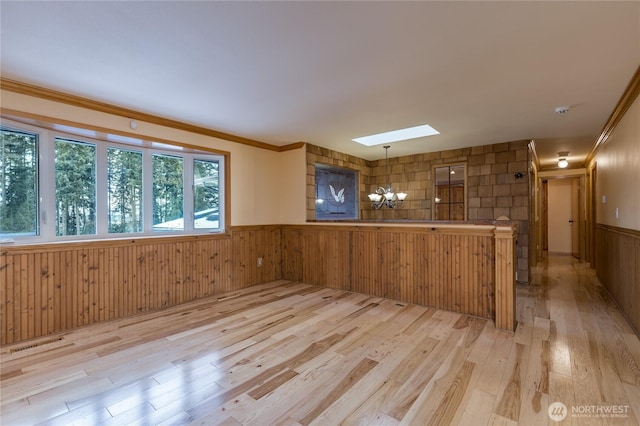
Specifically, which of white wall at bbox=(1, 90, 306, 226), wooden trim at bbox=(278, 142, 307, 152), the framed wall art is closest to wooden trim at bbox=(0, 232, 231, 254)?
white wall at bbox=(1, 90, 306, 226)

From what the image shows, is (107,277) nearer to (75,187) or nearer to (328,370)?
(75,187)

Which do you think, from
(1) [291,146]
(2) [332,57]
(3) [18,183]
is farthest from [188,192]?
(2) [332,57]

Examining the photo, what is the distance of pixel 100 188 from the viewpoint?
3506mm

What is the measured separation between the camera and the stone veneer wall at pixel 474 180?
16.3 feet

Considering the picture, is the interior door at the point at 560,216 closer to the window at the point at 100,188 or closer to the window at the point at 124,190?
the window at the point at 100,188

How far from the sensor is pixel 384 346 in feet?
8.91

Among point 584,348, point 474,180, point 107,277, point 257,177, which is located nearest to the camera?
point 584,348

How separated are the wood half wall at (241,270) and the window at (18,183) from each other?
0.28 m

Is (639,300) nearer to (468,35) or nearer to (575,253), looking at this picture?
(468,35)

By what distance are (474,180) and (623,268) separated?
97.5 inches

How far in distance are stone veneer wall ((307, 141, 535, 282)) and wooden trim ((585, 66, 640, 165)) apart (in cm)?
99

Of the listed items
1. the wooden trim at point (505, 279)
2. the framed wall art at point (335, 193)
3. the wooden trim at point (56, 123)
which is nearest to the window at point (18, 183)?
the wooden trim at point (56, 123)

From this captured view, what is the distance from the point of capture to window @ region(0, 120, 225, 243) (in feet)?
9.75

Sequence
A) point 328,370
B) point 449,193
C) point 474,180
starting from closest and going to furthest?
point 328,370
point 474,180
point 449,193
